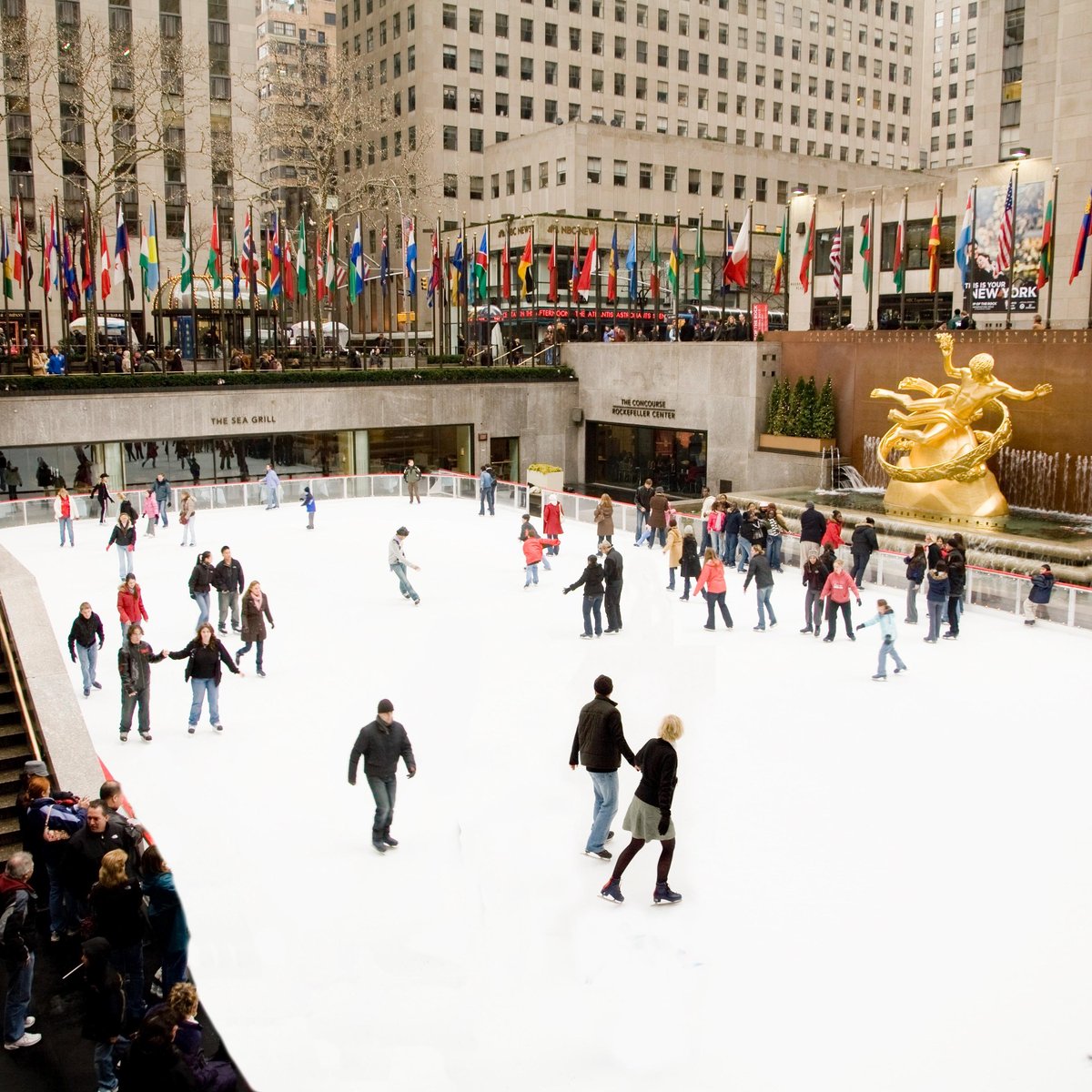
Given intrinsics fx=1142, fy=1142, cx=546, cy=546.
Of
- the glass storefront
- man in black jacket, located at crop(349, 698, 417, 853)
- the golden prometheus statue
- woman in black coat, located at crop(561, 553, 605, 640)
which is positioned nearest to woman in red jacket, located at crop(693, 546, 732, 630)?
woman in black coat, located at crop(561, 553, 605, 640)

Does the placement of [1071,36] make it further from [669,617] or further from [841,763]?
[841,763]

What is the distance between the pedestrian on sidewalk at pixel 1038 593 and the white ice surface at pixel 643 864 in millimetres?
369

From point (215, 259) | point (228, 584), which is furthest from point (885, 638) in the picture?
point (215, 259)

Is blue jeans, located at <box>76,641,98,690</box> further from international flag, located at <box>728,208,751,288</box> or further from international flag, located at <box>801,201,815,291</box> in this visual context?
international flag, located at <box>801,201,815,291</box>

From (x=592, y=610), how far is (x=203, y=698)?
221 inches

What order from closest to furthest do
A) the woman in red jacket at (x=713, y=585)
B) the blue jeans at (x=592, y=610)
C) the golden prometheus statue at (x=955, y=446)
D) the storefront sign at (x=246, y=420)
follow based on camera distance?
1. the blue jeans at (x=592, y=610)
2. the woman in red jacket at (x=713, y=585)
3. the golden prometheus statue at (x=955, y=446)
4. the storefront sign at (x=246, y=420)

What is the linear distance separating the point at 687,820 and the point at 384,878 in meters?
2.59

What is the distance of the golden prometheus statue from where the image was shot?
22375 mm

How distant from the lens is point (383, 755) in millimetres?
8766

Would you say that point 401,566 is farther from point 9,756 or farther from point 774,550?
point 9,756

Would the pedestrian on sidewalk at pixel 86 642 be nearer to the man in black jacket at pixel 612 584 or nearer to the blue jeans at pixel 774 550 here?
the man in black jacket at pixel 612 584

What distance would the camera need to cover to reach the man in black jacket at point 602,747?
832cm

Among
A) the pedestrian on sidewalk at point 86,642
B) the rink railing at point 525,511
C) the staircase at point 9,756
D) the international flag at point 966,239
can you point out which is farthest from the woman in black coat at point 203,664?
the international flag at point 966,239

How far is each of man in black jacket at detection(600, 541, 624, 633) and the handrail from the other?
284 inches
